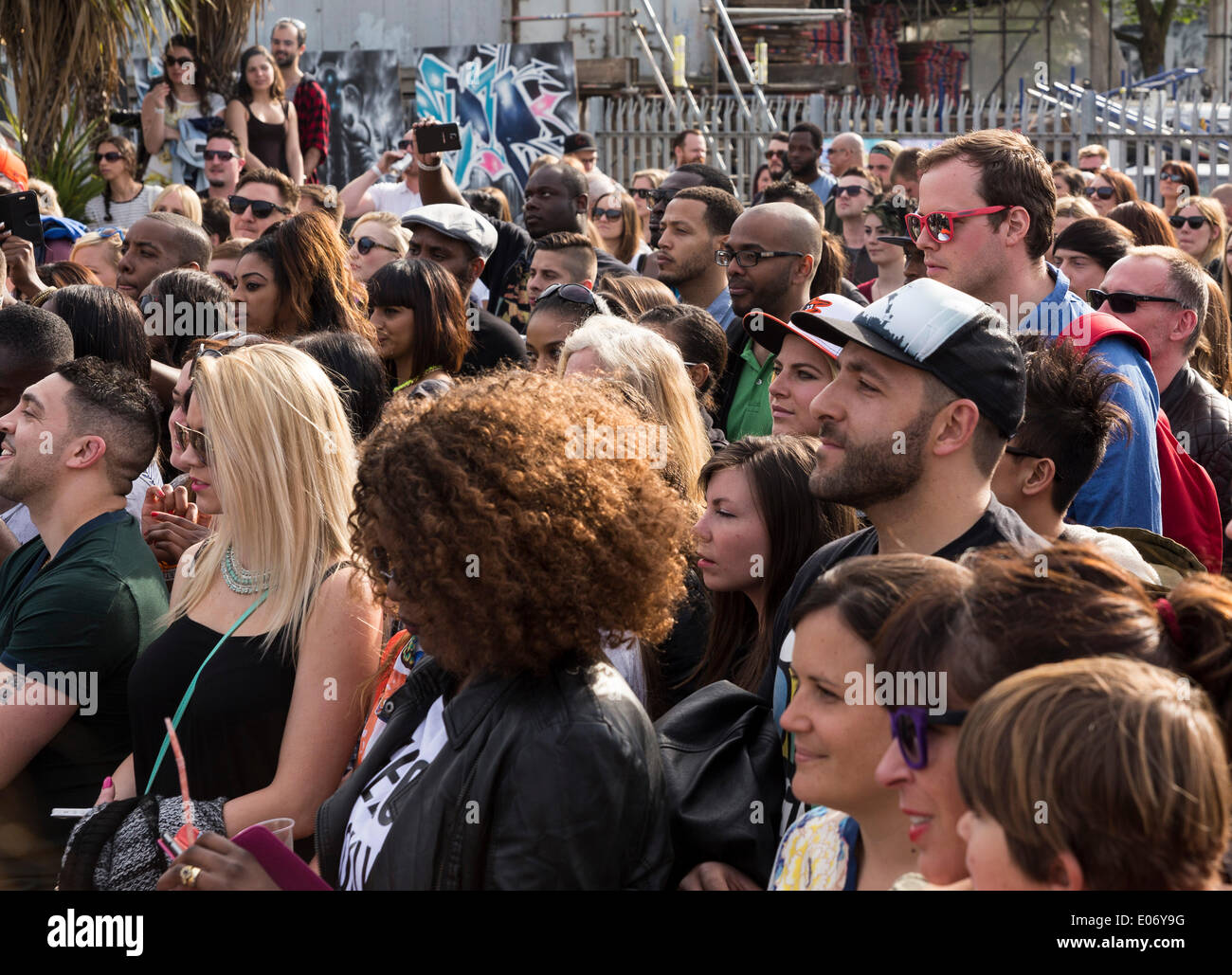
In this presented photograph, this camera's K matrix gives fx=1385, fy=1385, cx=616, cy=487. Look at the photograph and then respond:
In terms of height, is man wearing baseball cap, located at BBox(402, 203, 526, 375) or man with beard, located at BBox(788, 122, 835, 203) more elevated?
man with beard, located at BBox(788, 122, 835, 203)

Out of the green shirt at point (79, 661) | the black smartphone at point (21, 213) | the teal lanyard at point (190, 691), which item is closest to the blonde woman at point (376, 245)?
the black smartphone at point (21, 213)

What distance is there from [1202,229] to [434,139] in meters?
4.87

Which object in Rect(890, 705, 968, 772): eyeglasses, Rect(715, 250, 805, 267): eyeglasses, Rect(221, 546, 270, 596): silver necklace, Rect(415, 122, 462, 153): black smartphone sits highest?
Rect(415, 122, 462, 153): black smartphone

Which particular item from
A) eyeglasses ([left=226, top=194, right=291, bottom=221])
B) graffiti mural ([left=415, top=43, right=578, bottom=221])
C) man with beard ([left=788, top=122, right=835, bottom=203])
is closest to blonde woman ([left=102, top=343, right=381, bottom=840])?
eyeglasses ([left=226, top=194, right=291, bottom=221])

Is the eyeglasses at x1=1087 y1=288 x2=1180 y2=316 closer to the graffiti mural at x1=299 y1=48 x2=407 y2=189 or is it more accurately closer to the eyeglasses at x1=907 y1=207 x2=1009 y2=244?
the eyeglasses at x1=907 y1=207 x2=1009 y2=244

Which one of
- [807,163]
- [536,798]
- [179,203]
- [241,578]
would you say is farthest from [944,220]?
[807,163]

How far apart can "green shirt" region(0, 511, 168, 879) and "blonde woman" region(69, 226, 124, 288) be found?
428cm

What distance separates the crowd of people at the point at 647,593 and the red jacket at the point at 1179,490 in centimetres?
1

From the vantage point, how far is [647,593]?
2.40 meters

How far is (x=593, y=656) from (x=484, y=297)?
18.0 feet

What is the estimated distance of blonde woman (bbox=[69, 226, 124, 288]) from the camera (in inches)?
286

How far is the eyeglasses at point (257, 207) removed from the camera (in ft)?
26.4
